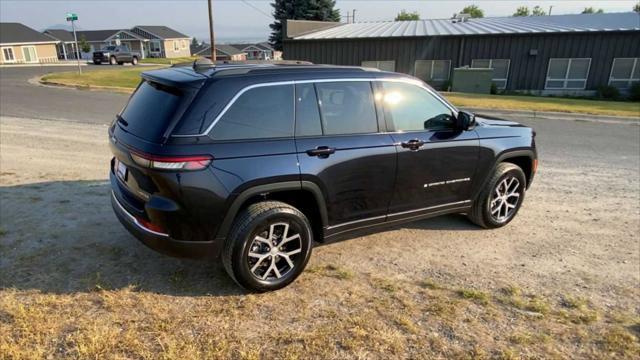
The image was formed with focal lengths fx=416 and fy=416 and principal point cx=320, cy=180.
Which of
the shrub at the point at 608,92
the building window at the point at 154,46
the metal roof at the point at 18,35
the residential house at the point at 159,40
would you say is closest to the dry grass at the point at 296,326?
the shrub at the point at 608,92

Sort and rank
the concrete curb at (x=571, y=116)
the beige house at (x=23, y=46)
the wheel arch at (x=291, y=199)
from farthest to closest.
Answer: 1. the beige house at (x=23, y=46)
2. the concrete curb at (x=571, y=116)
3. the wheel arch at (x=291, y=199)

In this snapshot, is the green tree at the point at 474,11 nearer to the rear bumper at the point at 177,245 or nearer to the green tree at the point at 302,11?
the green tree at the point at 302,11

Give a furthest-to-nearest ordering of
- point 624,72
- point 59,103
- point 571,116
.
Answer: point 624,72
point 59,103
point 571,116

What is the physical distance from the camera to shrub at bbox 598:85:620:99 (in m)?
22.6

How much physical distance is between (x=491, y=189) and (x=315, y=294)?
2371 millimetres

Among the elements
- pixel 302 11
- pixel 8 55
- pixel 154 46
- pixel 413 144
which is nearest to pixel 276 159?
pixel 413 144

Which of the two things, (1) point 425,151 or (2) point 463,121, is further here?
(2) point 463,121

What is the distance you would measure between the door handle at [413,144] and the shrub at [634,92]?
2443 cm

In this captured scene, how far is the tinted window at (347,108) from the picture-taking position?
11.6 ft

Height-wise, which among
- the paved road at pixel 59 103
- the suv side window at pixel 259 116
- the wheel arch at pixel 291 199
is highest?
the suv side window at pixel 259 116

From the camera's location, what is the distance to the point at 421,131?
3.99 meters

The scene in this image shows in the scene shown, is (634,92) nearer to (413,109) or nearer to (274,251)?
(413,109)

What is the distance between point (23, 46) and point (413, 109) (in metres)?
69.0

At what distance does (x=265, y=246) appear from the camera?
334 cm
